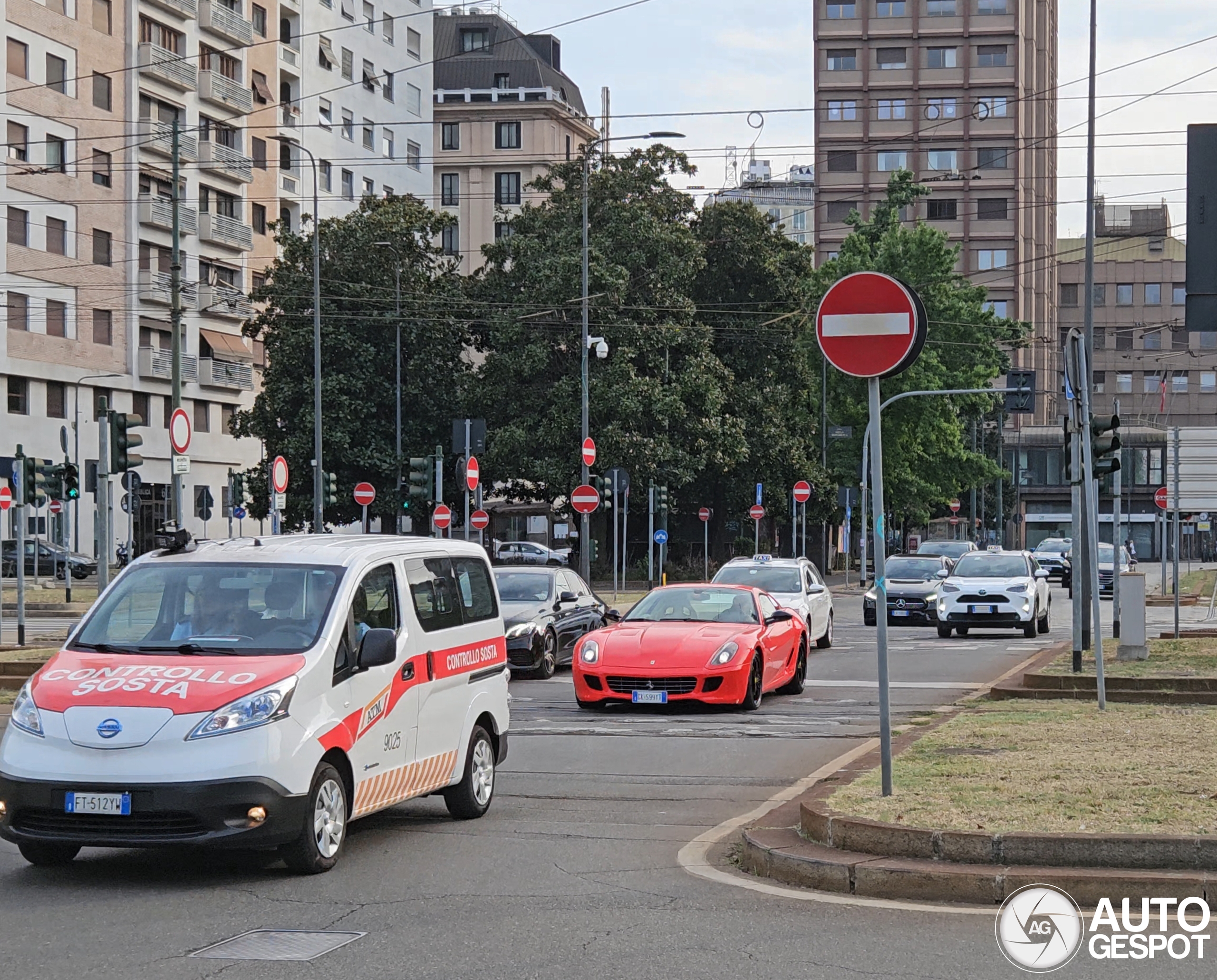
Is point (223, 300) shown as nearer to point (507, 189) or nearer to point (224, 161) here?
point (224, 161)

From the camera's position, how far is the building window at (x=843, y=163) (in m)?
→ 116

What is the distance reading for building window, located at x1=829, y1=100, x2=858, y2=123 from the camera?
116m

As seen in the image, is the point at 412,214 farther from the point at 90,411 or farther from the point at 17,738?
the point at 17,738

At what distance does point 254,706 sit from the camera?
848 centimetres

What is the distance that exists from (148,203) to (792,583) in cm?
4516

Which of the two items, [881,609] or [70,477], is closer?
[881,609]

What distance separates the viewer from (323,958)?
6832 millimetres

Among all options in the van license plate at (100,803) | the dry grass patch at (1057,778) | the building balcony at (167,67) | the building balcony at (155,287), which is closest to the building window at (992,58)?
the building balcony at (167,67)

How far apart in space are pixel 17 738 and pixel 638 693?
9537 mm

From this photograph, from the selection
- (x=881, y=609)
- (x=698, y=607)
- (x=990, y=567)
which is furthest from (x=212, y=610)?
(x=990, y=567)

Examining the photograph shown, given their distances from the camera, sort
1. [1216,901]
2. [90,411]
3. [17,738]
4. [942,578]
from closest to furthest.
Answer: [1216,901], [17,738], [942,578], [90,411]

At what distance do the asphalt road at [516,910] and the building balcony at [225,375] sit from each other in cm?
6087

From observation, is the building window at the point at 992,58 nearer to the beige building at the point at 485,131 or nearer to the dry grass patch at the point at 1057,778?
the beige building at the point at 485,131

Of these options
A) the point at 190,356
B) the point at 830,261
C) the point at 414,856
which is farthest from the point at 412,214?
the point at 414,856
